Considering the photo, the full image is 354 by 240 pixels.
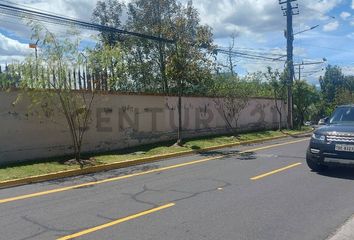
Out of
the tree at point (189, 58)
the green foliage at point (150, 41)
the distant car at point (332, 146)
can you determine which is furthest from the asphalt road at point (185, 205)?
the green foliage at point (150, 41)

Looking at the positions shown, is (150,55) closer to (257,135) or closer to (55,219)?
(257,135)

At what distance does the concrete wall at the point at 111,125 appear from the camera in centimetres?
1341

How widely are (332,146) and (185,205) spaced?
4.76 meters

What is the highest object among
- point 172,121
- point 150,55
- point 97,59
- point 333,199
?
point 150,55

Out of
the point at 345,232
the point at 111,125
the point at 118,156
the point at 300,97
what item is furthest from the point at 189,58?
the point at 300,97

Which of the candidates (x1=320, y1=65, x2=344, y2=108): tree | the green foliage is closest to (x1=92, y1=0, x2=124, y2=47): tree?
the green foliage

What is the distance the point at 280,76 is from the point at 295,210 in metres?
23.4

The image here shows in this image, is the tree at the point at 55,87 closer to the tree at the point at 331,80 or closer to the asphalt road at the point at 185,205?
the asphalt road at the point at 185,205

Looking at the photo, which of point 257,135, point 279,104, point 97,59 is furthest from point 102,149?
point 279,104

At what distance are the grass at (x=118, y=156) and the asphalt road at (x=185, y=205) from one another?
1133mm

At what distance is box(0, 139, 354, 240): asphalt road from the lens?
20.7 feet

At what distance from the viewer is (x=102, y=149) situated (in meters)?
16.5

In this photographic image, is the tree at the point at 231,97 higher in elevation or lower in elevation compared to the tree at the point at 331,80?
lower

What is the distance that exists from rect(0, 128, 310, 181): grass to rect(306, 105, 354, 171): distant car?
20.4 ft
